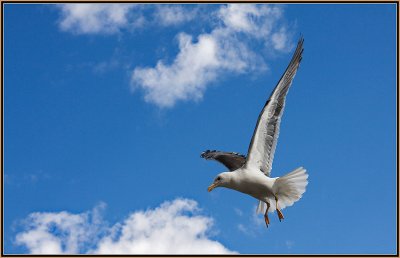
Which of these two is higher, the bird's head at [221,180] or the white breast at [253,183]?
the bird's head at [221,180]

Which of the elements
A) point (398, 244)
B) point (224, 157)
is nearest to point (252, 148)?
point (224, 157)

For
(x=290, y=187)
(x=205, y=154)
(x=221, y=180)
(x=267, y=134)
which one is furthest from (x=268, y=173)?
(x=205, y=154)

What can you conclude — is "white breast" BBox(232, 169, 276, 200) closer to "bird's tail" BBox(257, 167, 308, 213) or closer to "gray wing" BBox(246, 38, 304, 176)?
"bird's tail" BBox(257, 167, 308, 213)

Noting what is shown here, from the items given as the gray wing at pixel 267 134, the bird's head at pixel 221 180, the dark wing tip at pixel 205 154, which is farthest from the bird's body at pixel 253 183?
the dark wing tip at pixel 205 154

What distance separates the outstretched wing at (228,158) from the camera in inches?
574

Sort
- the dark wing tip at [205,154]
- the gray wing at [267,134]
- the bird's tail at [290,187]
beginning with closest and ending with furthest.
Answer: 1. the bird's tail at [290,187]
2. the gray wing at [267,134]
3. the dark wing tip at [205,154]

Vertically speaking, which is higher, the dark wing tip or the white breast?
the dark wing tip

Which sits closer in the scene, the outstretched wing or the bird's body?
the bird's body

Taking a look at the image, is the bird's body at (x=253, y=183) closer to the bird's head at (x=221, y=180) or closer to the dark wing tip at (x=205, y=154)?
the bird's head at (x=221, y=180)

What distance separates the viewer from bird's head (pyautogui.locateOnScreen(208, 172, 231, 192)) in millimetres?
12695

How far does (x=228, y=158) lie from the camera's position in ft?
49.3

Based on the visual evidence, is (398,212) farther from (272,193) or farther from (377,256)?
(272,193)

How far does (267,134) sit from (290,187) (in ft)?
4.53

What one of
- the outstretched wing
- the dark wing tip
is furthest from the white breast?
the dark wing tip
